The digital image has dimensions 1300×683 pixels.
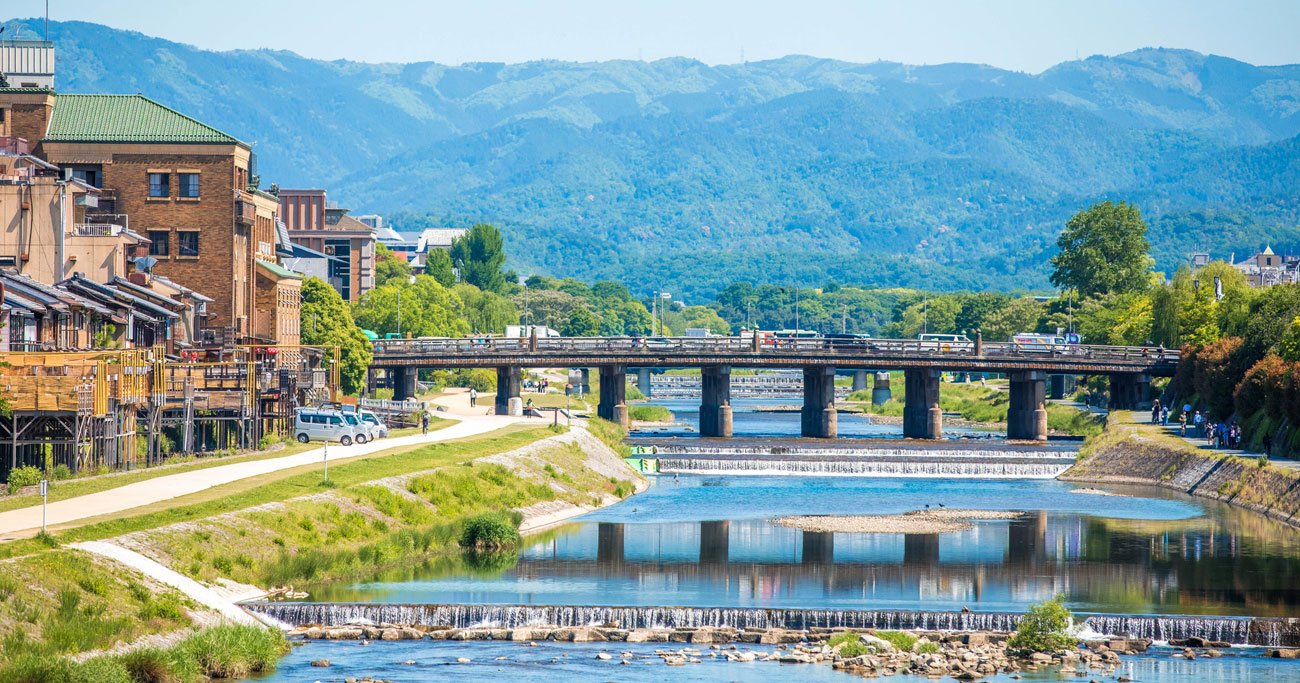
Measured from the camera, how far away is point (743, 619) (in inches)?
2240

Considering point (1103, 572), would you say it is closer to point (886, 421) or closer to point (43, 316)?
point (43, 316)

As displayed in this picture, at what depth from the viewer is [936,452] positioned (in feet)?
403

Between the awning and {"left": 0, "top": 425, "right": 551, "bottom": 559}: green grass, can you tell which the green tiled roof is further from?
{"left": 0, "top": 425, "right": 551, "bottom": 559}: green grass

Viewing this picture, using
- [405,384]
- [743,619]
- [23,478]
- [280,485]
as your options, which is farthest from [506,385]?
[743,619]

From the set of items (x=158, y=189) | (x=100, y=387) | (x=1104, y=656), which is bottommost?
(x=1104, y=656)

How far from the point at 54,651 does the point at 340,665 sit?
8203 millimetres

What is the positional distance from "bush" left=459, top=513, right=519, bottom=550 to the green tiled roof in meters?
40.0

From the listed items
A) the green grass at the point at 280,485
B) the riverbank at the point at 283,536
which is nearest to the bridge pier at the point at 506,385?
the green grass at the point at 280,485

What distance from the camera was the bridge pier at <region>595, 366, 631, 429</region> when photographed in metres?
146

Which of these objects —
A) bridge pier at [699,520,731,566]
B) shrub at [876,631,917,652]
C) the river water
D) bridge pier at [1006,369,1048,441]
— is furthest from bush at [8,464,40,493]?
bridge pier at [1006,369,1048,441]

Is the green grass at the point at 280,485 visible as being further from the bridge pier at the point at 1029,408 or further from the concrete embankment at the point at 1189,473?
the bridge pier at the point at 1029,408

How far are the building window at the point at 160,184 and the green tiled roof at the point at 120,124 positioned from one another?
6.88ft

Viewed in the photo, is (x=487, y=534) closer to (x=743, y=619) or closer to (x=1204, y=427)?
(x=743, y=619)

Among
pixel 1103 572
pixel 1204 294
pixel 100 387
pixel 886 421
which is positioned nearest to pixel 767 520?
pixel 1103 572
